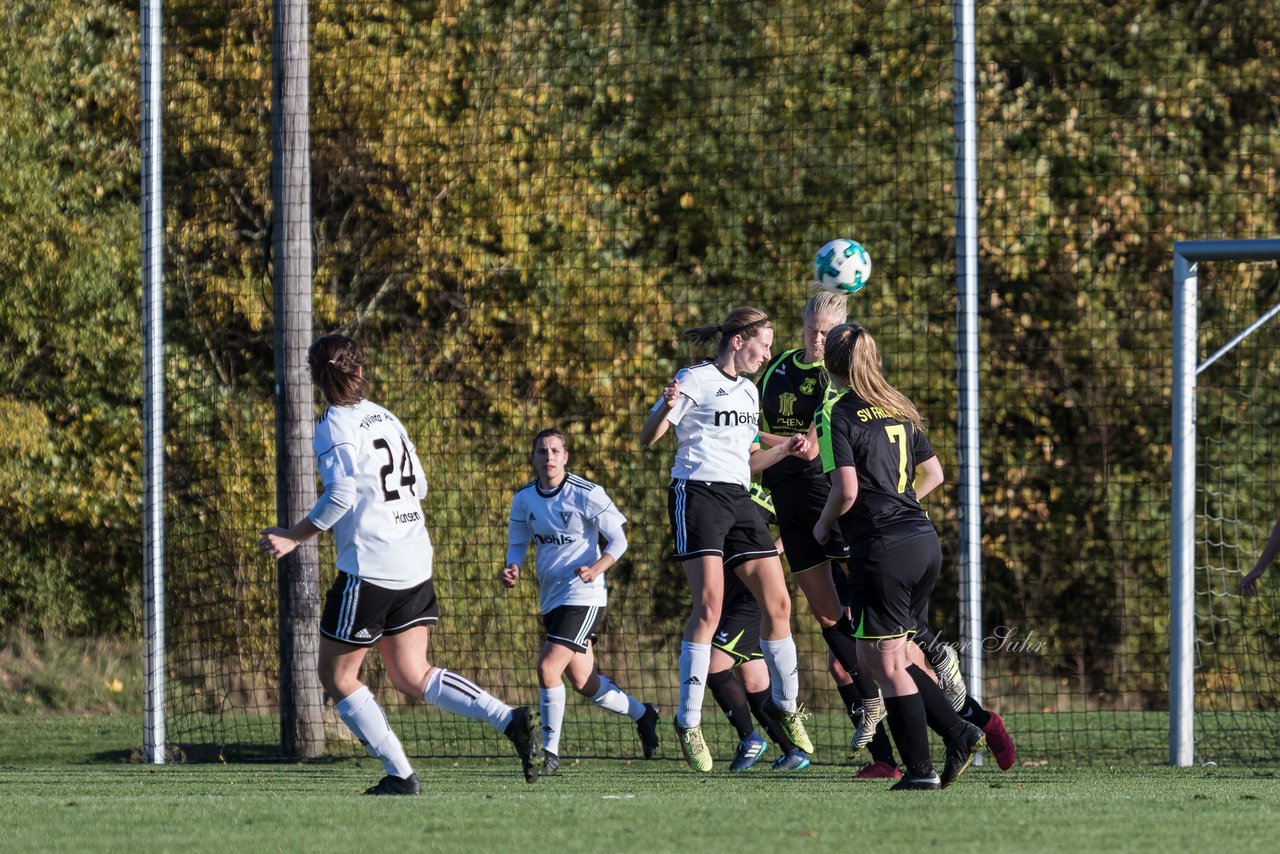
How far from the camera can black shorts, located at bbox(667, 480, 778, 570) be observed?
7977 mm

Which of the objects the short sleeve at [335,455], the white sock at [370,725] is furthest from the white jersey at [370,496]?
the white sock at [370,725]

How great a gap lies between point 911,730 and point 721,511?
6.32 feet

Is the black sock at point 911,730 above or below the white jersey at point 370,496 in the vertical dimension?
below

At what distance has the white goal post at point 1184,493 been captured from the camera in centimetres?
873

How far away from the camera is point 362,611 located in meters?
6.41

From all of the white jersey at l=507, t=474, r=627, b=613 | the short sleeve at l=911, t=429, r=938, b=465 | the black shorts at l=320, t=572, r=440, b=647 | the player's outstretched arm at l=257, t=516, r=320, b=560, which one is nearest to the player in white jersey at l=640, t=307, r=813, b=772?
the white jersey at l=507, t=474, r=627, b=613

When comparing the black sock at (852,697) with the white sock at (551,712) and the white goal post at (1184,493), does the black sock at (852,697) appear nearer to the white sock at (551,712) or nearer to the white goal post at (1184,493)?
the white sock at (551,712)

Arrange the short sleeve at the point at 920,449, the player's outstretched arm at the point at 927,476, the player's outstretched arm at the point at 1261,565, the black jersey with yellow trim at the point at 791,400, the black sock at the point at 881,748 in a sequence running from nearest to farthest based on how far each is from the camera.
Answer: the short sleeve at the point at 920,449
the player's outstretched arm at the point at 927,476
the player's outstretched arm at the point at 1261,565
the black sock at the point at 881,748
the black jersey with yellow trim at the point at 791,400

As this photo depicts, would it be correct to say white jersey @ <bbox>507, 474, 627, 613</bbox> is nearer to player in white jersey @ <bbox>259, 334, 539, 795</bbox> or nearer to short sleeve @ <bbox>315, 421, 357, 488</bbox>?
player in white jersey @ <bbox>259, 334, 539, 795</bbox>

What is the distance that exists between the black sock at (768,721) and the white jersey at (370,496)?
2430mm

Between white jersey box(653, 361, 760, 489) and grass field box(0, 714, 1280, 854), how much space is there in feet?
4.68

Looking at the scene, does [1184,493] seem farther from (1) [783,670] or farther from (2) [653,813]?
(2) [653,813]

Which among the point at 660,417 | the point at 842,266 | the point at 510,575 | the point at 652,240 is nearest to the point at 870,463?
the point at 660,417

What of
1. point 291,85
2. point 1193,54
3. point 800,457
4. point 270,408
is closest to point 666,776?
point 800,457
